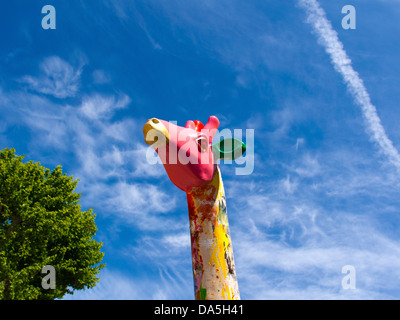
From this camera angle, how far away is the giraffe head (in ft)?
19.0

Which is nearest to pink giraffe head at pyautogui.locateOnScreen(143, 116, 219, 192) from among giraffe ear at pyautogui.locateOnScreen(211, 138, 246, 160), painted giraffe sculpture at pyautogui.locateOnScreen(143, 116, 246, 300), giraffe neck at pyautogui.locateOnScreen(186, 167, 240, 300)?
painted giraffe sculpture at pyautogui.locateOnScreen(143, 116, 246, 300)

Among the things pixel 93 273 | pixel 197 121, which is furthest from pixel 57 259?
pixel 197 121

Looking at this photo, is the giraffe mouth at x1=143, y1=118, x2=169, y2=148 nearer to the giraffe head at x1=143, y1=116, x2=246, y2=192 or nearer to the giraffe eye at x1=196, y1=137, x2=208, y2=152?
the giraffe head at x1=143, y1=116, x2=246, y2=192

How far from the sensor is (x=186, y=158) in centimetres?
A: 599

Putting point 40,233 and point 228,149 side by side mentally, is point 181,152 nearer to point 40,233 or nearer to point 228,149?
point 228,149

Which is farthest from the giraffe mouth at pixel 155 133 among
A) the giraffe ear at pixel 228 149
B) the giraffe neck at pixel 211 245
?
the giraffe ear at pixel 228 149

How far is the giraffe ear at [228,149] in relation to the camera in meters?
6.81

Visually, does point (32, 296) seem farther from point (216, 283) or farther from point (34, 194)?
point (216, 283)

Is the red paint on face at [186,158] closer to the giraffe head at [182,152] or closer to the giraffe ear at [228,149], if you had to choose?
the giraffe head at [182,152]

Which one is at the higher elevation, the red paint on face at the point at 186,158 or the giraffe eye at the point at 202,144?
the giraffe eye at the point at 202,144

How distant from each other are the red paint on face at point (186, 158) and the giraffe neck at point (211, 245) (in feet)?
0.62

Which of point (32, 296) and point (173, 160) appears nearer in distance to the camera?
point (173, 160)

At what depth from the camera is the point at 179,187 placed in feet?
20.6

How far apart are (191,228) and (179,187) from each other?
28.3 inches
